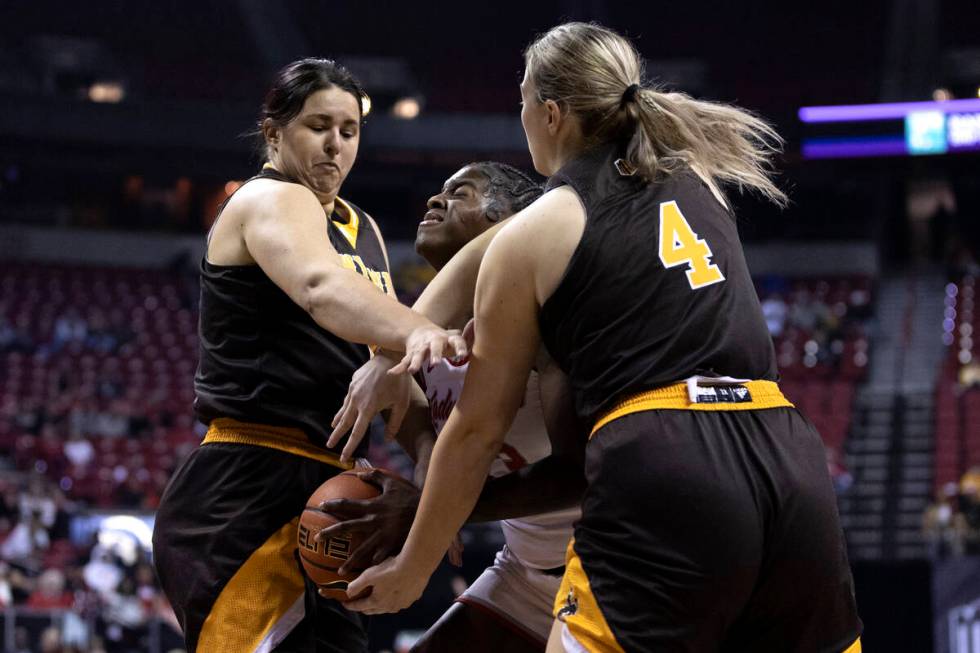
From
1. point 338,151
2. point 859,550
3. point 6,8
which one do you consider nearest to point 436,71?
point 6,8

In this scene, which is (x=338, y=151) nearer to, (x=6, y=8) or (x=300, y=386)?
(x=300, y=386)

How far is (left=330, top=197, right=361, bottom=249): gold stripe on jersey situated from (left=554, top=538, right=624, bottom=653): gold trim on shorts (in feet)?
4.65

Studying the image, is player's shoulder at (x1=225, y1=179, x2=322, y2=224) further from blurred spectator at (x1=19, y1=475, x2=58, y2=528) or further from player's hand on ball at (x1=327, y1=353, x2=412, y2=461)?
blurred spectator at (x1=19, y1=475, x2=58, y2=528)

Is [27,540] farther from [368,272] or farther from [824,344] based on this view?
[824,344]

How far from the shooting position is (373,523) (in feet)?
9.39

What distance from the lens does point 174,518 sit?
3229mm

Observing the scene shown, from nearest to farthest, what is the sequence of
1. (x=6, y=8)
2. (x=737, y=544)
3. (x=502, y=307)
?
(x=737, y=544) → (x=502, y=307) → (x=6, y=8)

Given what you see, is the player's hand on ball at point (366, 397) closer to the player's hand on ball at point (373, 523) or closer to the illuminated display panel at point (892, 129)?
the player's hand on ball at point (373, 523)

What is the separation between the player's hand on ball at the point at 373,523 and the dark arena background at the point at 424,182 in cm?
1109

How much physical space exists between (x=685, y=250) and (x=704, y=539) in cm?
58

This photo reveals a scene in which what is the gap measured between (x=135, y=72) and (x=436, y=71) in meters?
6.10

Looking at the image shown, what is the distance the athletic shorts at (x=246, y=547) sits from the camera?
3113mm

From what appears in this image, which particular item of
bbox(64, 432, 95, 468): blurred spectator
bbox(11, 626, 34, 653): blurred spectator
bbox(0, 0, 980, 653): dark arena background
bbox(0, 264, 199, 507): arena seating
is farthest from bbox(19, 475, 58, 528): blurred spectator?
bbox(11, 626, 34, 653): blurred spectator

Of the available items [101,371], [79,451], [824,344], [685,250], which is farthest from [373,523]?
[824,344]
